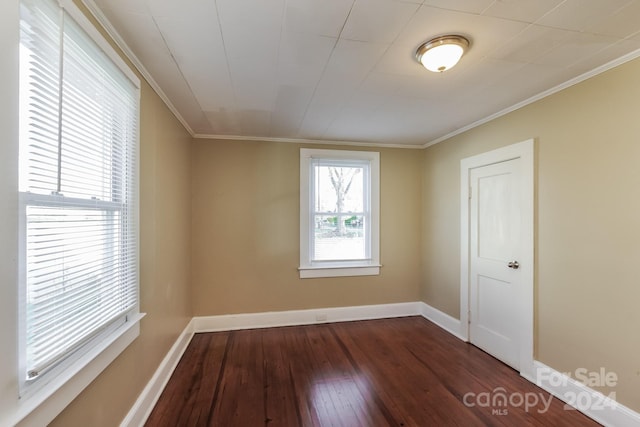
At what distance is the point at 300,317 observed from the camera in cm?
360

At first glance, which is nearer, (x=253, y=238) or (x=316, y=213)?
(x=253, y=238)

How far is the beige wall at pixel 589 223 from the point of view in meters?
1.78

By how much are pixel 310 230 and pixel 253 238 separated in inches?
29.3

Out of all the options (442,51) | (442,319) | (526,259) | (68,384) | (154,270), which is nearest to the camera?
(68,384)

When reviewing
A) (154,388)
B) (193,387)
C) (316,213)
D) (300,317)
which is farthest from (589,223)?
(154,388)

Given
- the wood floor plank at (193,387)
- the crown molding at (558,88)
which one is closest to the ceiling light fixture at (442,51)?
the crown molding at (558,88)

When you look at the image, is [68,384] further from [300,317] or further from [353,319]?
[353,319]

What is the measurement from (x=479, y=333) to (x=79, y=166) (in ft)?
11.9

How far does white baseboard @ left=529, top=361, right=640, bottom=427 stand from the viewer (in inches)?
70.1

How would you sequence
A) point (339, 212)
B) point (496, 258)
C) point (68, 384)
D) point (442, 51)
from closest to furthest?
point (68, 384), point (442, 51), point (496, 258), point (339, 212)

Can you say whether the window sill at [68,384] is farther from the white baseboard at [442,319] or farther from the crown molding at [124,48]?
the white baseboard at [442,319]

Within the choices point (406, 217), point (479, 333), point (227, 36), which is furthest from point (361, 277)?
point (227, 36)

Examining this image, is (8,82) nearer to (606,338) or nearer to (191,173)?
(191,173)

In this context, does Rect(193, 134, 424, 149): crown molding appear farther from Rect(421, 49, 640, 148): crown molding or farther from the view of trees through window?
Rect(421, 49, 640, 148): crown molding
